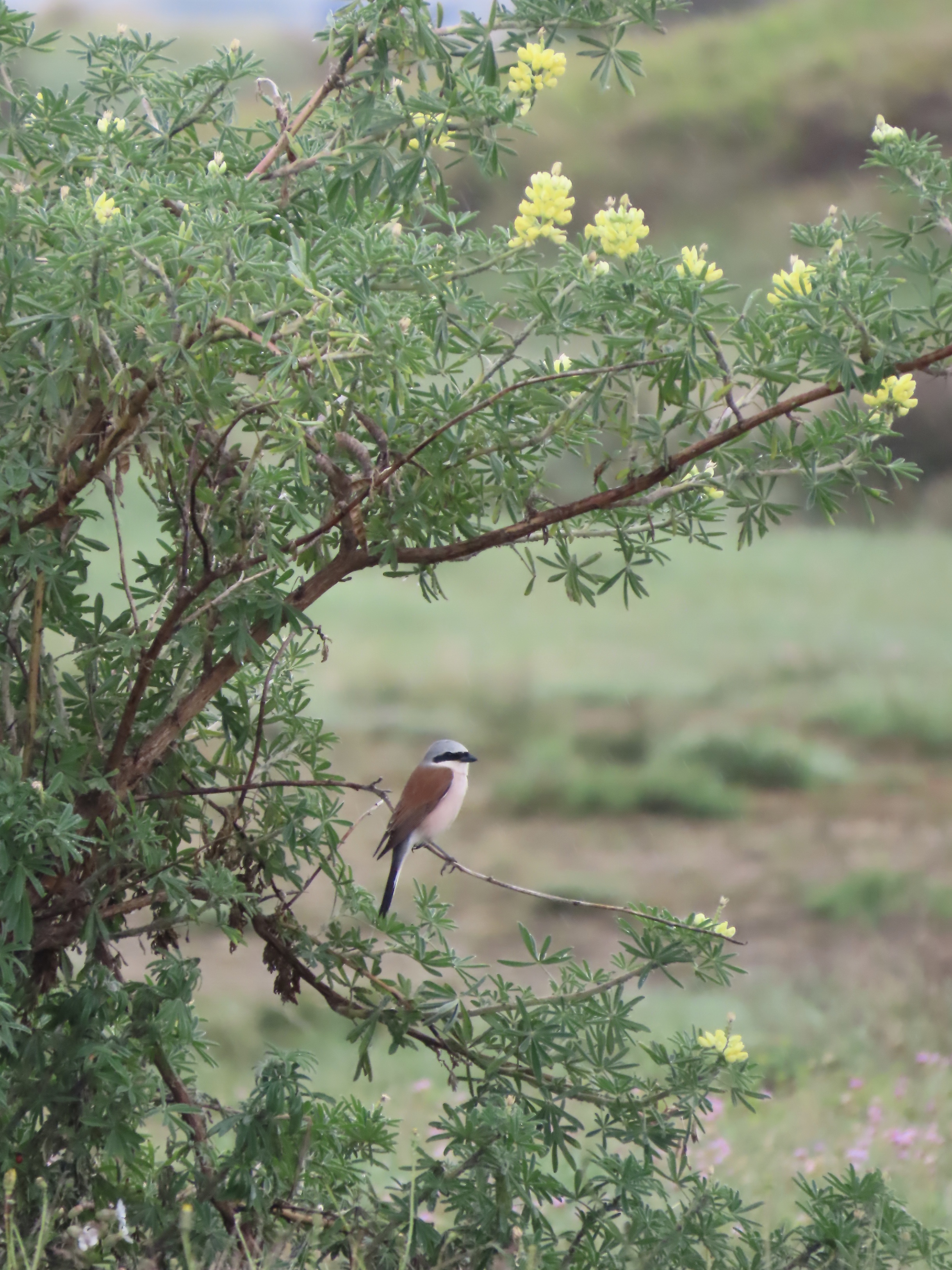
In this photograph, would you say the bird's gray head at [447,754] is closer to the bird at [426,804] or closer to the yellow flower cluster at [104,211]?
the bird at [426,804]

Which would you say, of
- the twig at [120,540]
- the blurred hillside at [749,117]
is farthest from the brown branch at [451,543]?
the blurred hillside at [749,117]

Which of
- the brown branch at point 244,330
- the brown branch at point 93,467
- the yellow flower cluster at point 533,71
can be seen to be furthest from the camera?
the yellow flower cluster at point 533,71

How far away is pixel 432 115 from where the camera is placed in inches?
47.4

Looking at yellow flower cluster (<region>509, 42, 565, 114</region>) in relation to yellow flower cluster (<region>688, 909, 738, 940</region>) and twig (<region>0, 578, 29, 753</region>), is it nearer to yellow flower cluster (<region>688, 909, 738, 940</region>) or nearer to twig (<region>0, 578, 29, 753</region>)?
yellow flower cluster (<region>688, 909, 738, 940</region>)

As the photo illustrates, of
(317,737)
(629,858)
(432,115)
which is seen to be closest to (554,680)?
(629,858)

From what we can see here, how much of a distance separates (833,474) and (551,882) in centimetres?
405

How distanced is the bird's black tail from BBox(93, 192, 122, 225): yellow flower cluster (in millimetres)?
895

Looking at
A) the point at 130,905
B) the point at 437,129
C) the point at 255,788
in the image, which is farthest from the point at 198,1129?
the point at 437,129

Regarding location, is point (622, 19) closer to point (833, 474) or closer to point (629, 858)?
point (833, 474)

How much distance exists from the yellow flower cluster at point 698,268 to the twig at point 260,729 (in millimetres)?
537

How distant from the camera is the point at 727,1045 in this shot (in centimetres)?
147

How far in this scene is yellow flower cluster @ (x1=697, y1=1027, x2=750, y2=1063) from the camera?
4.76 ft

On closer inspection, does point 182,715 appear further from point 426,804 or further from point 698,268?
point 698,268

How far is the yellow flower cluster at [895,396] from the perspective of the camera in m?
1.17
